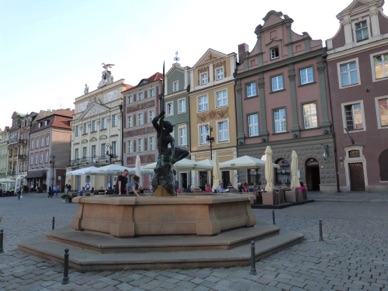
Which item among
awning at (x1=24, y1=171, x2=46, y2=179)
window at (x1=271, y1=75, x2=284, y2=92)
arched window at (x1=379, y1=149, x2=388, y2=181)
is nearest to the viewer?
arched window at (x1=379, y1=149, x2=388, y2=181)

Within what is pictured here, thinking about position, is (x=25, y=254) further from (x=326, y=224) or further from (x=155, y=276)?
(x=326, y=224)

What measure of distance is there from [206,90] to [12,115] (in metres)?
51.3

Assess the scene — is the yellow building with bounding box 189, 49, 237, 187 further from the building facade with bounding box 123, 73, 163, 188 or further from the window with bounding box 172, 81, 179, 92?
the building facade with bounding box 123, 73, 163, 188

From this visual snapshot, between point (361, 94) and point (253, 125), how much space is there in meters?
9.16

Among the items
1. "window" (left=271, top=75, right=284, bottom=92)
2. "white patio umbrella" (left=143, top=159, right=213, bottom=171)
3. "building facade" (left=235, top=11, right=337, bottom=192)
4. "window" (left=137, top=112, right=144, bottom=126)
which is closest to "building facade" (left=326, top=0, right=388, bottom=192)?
"building facade" (left=235, top=11, right=337, bottom=192)

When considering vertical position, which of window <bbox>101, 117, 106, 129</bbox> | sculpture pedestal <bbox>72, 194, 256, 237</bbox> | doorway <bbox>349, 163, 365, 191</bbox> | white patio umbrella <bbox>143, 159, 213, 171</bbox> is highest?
window <bbox>101, 117, 106, 129</bbox>

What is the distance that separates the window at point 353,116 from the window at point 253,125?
7504 mm

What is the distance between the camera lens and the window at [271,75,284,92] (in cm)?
2709

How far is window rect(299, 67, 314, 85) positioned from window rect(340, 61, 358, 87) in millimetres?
2274

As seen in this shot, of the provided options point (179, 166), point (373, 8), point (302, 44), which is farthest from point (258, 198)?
point (373, 8)

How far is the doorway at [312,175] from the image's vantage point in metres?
24.7

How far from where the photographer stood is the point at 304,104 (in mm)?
25469

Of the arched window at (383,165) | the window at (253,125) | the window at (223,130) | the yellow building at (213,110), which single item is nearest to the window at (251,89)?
the yellow building at (213,110)

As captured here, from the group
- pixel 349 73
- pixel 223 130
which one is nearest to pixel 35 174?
pixel 223 130
